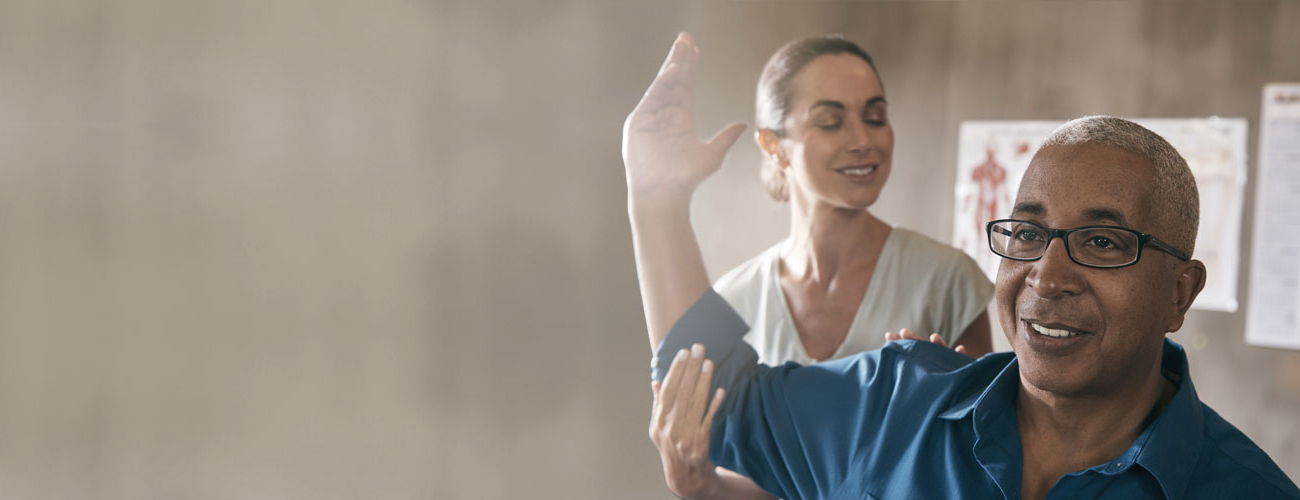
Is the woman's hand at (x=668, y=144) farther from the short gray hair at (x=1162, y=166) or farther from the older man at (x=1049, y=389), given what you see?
the short gray hair at (x=1162, y=166)

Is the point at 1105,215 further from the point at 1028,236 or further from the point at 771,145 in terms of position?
the point at 771,145

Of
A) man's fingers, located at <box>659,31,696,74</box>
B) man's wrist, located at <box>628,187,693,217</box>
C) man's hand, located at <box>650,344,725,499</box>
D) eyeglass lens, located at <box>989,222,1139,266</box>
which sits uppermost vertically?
man's fingers, located at <box>659,31,696,74</box>

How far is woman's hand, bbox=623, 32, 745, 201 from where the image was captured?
0.75 metres

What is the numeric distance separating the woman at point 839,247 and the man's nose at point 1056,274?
1.06ft

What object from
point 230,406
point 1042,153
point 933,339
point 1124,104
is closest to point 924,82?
point 1124,104

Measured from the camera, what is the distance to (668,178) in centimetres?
77

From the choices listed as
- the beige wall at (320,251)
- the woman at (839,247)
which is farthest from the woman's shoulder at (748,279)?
the beige wall at (320,251)

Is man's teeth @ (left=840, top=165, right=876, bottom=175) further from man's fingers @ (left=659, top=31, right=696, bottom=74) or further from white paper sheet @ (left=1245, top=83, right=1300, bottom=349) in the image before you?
white paper sheet @ (left=1245, top=83, right=1300, bottom=349)

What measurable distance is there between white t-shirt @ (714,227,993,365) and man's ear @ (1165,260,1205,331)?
31 centimetres

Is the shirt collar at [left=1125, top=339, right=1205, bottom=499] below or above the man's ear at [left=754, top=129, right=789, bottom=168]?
below

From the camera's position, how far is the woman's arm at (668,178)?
752 millimetres

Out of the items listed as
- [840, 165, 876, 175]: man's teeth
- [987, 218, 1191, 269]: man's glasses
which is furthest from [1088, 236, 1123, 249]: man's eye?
[840, 165, 876, 175]: man's teeth

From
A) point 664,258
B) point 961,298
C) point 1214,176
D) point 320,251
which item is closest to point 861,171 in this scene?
point 961,298

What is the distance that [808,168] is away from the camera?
37.3 inches
